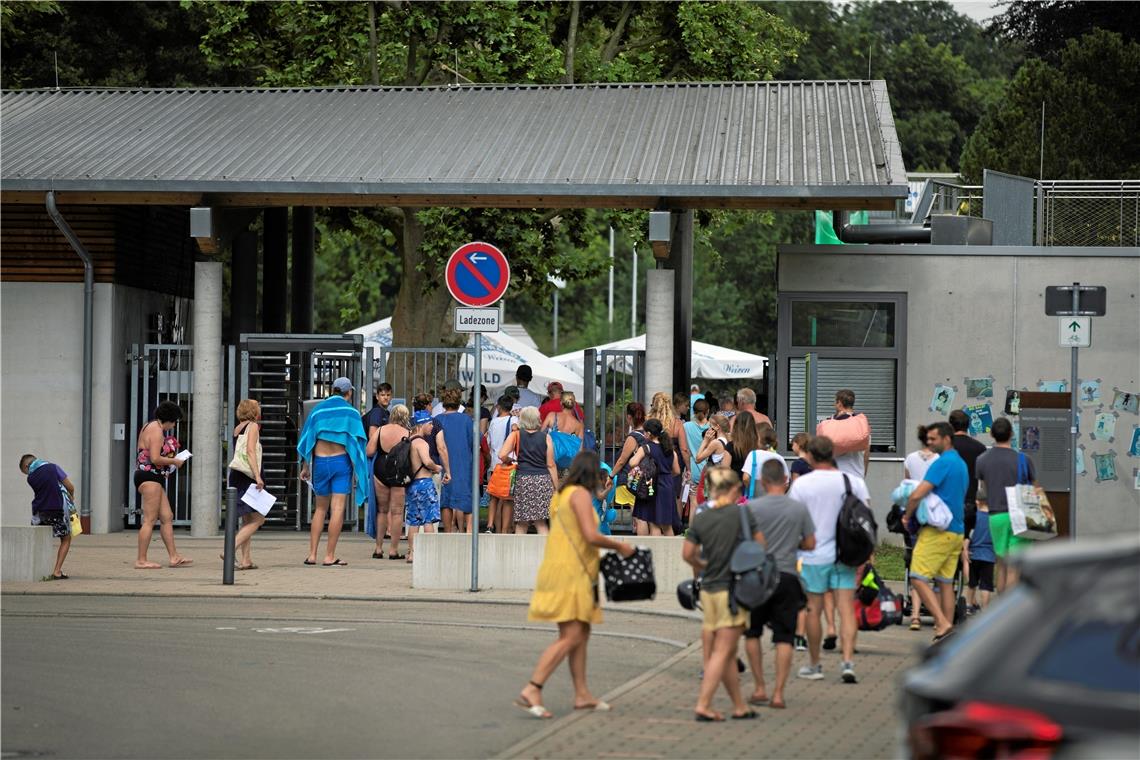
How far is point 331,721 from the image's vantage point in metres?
9.38

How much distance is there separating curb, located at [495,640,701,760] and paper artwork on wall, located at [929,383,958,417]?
26.7 ft

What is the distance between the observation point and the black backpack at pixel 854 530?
35.7ft

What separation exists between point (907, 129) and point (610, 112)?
144 ft

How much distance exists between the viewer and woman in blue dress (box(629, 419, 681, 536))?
17.3 metres

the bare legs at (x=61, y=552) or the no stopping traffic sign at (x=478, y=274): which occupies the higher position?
the no stopping traffic sign at (x=478, y=274)

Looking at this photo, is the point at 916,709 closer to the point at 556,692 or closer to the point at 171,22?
the point at 556,692

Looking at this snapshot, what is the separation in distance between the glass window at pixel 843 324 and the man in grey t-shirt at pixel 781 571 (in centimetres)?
962

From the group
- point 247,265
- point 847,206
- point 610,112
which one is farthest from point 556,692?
point 247,265

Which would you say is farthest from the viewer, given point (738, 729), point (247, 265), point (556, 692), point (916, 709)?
point (247, 265)

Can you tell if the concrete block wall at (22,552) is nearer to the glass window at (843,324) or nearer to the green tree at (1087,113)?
the glass window at (843,324)

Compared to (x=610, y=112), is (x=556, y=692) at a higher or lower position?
lower

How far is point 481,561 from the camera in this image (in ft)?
51.7

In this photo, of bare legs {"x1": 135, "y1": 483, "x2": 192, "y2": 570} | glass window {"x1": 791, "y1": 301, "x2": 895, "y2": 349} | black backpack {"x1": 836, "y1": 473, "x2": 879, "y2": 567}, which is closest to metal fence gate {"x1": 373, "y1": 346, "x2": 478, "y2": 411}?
bare legs {"x1": 135, "y1": 483, "x2": 192, "y2": 570}

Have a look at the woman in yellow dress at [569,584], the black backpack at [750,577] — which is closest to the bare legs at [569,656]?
the woman in yellow dress at [569,584]
